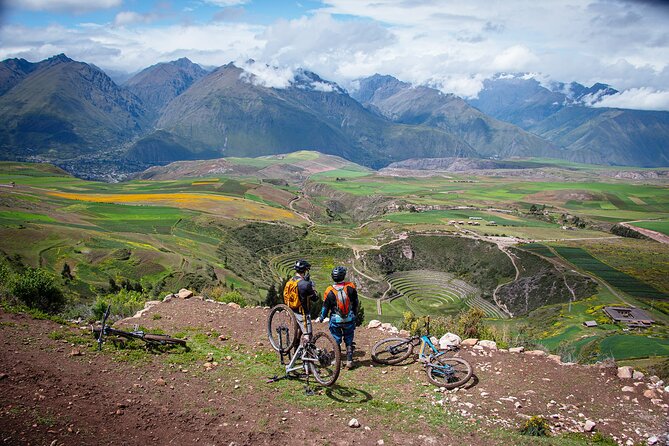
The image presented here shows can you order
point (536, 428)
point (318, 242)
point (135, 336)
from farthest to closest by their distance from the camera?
1. point (318, 242)
2. point (135, 336)
3. point (536, 428)

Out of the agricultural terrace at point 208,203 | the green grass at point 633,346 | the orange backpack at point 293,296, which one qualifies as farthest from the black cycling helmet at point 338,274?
the agricultural terrace at point 208,203

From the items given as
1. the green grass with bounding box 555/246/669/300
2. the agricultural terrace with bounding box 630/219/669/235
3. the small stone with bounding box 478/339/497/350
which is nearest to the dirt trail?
the agricultural terrace with bounding box 630/219/669/235

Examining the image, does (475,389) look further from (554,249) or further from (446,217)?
(446,217)

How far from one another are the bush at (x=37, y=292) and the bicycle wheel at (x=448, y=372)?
60.7 ft

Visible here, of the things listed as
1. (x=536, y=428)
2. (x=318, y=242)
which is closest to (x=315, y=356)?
(x=536, y=428)

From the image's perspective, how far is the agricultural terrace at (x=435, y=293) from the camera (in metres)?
79.6

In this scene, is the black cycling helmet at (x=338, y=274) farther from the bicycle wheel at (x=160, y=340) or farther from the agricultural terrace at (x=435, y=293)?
the agricultural terrace at (x=435, y=293)

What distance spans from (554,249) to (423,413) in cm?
9738

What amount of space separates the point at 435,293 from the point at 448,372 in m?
78.9

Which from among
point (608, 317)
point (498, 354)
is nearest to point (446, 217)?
point (608, 317)

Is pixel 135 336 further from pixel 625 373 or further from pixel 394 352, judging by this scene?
pixel 625 373

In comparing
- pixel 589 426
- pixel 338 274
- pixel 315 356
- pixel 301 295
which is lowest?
pixel 589 426

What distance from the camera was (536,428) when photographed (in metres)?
9.73

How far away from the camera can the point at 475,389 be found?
1203 cm
